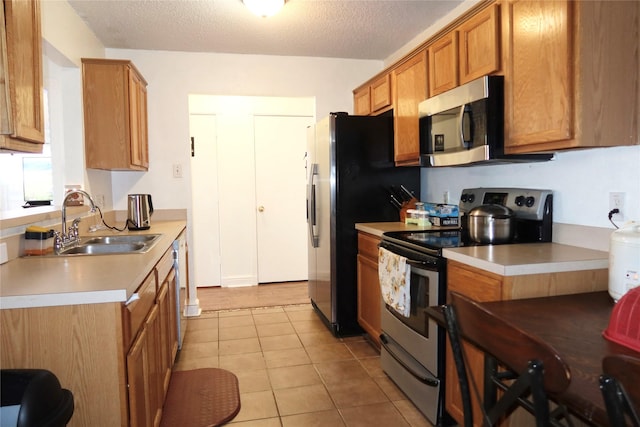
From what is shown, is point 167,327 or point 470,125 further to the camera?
point 167,327

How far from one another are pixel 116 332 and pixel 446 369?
4.78 ft

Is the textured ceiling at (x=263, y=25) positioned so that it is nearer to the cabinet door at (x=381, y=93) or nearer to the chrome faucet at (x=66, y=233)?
the cabinet door at (x=381, y=93)

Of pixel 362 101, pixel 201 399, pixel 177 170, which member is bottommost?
pixel 201 399

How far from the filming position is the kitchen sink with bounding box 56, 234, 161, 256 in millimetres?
2277

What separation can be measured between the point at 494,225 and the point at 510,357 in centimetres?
130

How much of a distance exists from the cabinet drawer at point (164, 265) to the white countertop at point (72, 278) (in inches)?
3.8

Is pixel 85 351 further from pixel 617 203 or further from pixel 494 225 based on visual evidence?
pixel 617 203

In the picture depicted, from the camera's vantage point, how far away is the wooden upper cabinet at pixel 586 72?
158 cm

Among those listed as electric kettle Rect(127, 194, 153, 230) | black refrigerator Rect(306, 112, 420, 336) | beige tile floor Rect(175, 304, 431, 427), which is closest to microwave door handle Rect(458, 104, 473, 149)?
black refrigerator Rect(306, 112, 420, 336)

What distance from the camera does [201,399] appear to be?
232 cm

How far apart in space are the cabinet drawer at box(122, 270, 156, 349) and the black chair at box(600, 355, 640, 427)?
1270mm

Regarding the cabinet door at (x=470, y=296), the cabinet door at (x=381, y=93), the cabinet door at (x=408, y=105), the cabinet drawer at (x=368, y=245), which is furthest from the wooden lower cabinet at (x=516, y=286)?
the cabinet door at (x=381, y=93)

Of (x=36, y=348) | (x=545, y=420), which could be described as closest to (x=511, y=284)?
(x=545, y=420)

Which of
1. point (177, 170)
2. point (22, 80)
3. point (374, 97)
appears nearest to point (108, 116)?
point (177, 170)
